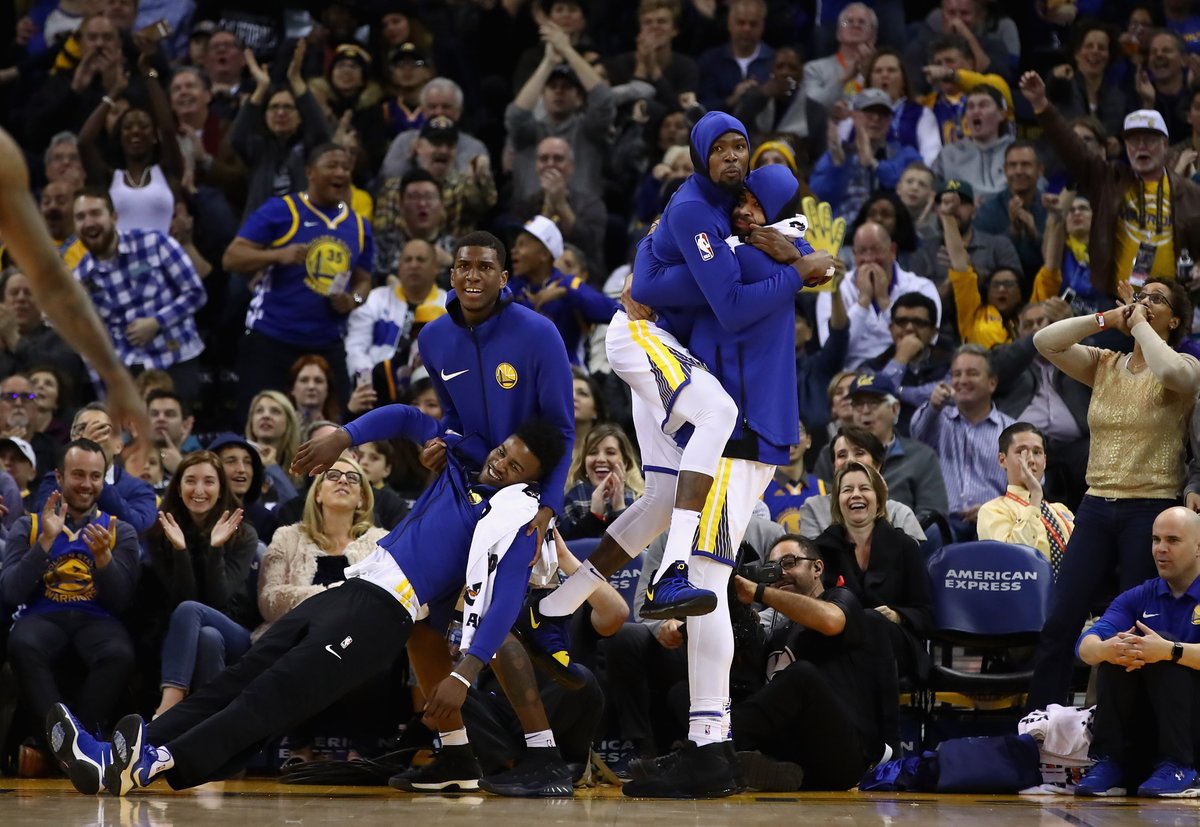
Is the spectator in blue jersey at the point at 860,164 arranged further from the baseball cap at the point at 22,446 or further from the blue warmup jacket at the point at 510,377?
the blue warmup jacket at the point at 510,377

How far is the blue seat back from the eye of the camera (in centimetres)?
863

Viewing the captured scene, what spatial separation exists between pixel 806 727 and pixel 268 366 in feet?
17.4

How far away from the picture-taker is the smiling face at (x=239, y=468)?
9477 millimetres

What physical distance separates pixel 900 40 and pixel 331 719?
8.72 meters

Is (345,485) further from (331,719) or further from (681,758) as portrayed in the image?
(681,758)

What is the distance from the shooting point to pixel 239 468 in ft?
31.1

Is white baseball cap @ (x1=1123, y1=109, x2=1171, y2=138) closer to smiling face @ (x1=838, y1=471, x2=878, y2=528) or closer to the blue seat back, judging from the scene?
the blue seat back

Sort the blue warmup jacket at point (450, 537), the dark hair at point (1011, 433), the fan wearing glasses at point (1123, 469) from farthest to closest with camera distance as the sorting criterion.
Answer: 1. the dark hair at point (1011, 433)
2. the fan wearing glasses at point (1123, 469)
3. the blue warmup jacket at point (450, 537)

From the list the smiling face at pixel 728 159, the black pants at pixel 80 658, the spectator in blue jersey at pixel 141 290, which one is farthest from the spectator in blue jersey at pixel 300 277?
the smiling face at pixel 728 159

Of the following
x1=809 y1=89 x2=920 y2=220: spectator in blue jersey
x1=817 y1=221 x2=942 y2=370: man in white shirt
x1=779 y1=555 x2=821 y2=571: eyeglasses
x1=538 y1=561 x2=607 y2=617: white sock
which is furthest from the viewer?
x1=809 y1=89 x2=920 y2=220: spectator in blue jersey

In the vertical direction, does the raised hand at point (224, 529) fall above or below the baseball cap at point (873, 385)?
below

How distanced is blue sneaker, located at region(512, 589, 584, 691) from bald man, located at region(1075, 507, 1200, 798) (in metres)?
2.30

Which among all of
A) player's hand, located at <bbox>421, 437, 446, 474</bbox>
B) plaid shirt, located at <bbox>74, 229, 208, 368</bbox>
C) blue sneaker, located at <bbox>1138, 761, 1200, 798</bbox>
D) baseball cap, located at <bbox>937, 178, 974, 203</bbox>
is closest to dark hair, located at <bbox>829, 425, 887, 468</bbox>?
blue sneaker, located at <bbox>1138, 761, 1200, 798</bbox>

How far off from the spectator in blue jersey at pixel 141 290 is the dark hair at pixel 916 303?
474cm
